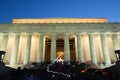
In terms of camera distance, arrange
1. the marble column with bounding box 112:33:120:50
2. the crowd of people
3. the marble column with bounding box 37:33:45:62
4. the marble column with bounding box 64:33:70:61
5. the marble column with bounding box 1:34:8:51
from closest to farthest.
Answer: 1. the crowd of people
2. the marble column with bounding box 37:33:45:62
3. the marble column with bounding box 64:33:70:61
4. the marble column with bounding box 1:34:8:51
5. the marble column with bounding box 112:33:120:50

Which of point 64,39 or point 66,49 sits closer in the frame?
point 66,49

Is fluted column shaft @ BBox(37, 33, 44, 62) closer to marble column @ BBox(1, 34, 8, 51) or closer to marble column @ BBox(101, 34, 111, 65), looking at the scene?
marble column @ BBox(1, 34, 8, 51)

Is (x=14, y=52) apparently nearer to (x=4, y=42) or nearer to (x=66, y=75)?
(x=4, y=42)

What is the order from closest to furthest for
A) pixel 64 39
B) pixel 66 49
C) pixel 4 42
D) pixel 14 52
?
1. pixel 14 52
2. pixel 66 49
3. pixel 4 42
4. pixel 64 39

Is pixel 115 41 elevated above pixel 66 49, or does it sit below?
above

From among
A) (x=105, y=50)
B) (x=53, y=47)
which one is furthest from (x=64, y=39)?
(x=105, y=50)

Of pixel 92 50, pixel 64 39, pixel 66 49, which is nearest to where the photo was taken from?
pixel 92 50

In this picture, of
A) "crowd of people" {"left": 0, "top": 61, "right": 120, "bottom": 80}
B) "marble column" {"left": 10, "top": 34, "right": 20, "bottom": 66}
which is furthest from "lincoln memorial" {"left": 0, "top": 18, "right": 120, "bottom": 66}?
"crowd of people" {"left": 0, "top": 61, "right": 120, "bottom": 80}

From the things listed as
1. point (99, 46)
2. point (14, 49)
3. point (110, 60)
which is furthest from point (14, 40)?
point (110, 60)

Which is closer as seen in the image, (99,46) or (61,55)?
(99,46)

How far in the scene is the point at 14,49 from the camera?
145 ft

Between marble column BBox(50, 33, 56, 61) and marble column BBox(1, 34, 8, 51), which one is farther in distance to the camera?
marble column BBox(1, 34, 8, 51)

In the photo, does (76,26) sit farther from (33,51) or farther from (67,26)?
(33,51)

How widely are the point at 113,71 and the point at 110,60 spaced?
70.5 ft
